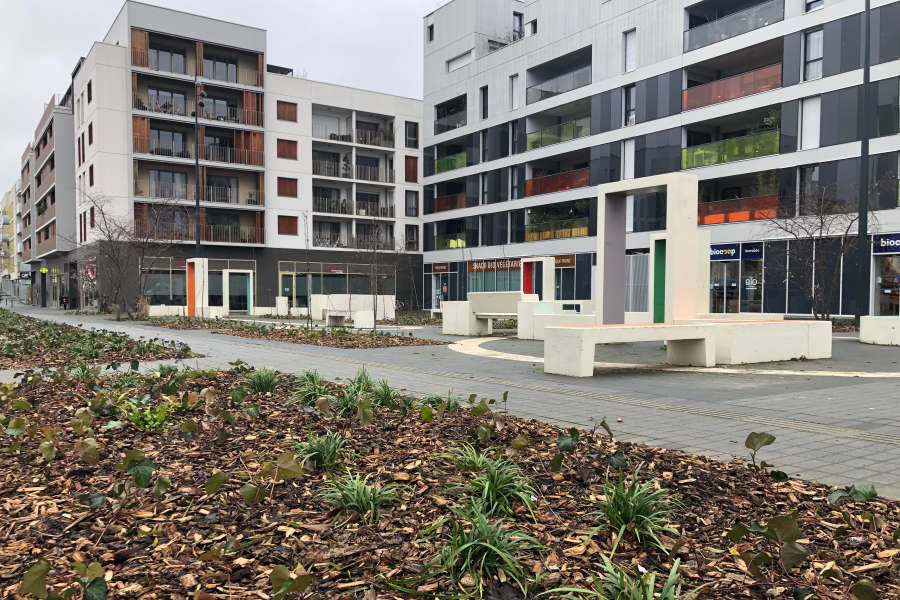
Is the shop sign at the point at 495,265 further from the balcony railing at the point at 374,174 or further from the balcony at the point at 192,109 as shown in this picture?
the balcony at the point at 192,109

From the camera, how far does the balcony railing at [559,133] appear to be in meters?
36.0

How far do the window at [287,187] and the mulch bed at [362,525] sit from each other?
146ft

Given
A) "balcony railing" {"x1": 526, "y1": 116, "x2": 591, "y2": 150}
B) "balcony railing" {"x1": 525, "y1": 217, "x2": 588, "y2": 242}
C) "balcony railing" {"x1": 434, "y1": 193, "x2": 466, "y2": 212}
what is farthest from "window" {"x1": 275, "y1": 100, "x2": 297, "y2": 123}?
"balcony railing" {"x1": 525, "y1": 217, "x2": 588, "y2": 242}

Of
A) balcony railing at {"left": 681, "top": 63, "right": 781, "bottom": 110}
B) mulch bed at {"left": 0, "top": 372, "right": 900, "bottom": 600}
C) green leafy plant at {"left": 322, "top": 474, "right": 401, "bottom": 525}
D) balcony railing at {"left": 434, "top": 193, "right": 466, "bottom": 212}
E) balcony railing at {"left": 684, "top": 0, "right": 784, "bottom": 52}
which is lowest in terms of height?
mulch bed at {"left": 0, "top": 372, "right": 900, "bottom": 600}

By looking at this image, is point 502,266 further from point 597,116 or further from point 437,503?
point 437,503

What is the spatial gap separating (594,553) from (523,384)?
19.9 feet

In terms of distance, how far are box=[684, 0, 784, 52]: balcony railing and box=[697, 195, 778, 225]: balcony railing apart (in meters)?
7.06

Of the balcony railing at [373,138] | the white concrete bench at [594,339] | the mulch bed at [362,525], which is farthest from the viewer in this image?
the balcony railing at [373,138]

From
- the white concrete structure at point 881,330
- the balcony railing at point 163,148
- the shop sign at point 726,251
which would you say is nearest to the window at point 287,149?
the balcony railing at point 163,148

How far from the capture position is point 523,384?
9094 millimetres

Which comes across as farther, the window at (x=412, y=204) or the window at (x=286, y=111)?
the window at (x=412, y=204)

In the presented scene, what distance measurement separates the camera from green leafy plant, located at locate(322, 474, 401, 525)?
3.45m

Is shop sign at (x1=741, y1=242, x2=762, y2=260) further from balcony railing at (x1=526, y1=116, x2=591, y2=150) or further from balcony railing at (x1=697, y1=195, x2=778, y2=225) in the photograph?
balcony railing at (x1=526, y1=116, x2=591, y2=150)

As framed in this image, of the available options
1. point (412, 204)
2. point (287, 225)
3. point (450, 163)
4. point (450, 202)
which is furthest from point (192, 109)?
point (450, 202)
